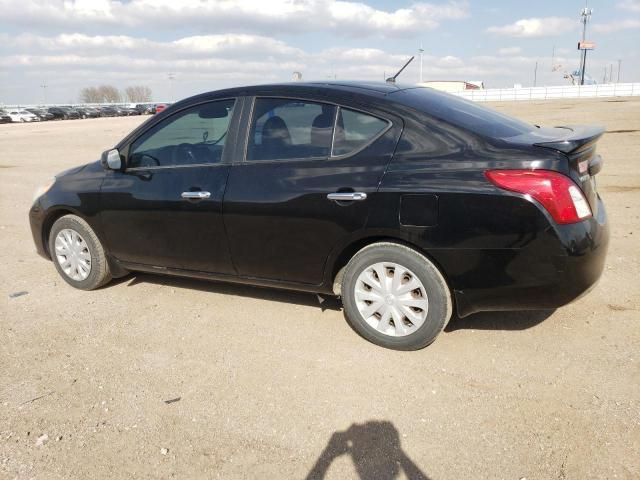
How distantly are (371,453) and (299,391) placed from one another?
678mm

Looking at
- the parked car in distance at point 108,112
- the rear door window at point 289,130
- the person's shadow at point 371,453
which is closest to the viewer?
the person's shadow at point 371,453

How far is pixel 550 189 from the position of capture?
9.59ft

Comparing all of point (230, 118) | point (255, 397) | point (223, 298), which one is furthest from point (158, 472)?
point (230, 118)

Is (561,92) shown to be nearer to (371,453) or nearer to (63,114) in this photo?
(63,114)

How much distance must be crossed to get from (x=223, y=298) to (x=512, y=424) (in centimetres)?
257

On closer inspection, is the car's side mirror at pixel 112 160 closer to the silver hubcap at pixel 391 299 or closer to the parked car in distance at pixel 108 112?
the silver hubcap at pixel 391 299

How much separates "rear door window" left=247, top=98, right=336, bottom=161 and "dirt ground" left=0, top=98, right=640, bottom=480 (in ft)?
4.15

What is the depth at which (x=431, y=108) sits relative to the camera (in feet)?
11.3

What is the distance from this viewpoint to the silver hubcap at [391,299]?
3361 mm

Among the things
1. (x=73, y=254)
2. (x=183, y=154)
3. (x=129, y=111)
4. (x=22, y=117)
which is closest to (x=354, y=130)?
(x=183, y=154)

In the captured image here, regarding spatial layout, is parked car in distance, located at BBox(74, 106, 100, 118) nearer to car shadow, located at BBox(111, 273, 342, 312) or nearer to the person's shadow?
car shadow, located at BBox(111, 273, 342, 312)

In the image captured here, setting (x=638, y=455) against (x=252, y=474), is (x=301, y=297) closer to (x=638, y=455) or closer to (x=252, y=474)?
(x=252, y=474)

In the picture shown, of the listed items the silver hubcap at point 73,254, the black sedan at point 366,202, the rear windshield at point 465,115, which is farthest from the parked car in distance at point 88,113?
the rear windshield at point 465,115

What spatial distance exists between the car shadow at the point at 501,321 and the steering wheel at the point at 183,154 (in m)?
2.30
